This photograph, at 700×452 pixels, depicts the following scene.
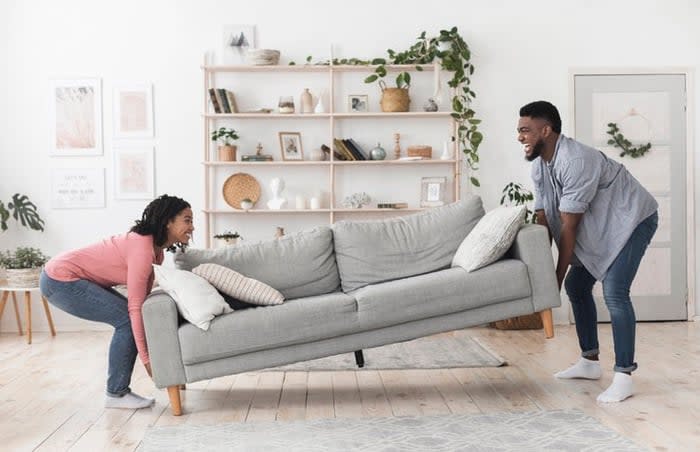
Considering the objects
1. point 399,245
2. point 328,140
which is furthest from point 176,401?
point 328,140

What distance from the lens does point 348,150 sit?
6426 millimetres

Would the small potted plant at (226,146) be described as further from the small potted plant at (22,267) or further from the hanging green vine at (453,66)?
the small potted plant at (22,267)

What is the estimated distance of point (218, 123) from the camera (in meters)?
6.57

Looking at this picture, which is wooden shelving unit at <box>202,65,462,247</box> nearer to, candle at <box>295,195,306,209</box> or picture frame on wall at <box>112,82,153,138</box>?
candle at <box>295,195,306,209</box>

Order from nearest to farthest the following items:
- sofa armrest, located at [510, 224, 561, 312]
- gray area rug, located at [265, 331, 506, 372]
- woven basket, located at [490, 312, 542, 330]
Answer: sofa armrest, located at [510, 224, 561, 312], gray area rug, located at [265, 331, 506, 372], woven basket, located at [490, 312, 542, 330]

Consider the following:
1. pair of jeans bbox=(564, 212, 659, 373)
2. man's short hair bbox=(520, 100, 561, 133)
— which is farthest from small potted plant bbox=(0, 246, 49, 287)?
pair of jeans bbox=(564, 212, 659, 373)

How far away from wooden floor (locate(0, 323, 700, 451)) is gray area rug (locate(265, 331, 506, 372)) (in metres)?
0.11

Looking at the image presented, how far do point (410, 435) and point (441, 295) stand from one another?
78cm

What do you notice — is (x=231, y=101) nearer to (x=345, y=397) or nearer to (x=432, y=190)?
(x=432, y=190)

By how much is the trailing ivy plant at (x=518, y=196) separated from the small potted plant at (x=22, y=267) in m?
3.44

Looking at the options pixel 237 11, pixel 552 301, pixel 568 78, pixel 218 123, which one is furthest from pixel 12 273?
pixel 568 78

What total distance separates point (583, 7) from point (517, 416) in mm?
4010

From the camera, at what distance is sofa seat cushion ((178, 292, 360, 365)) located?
3.74m

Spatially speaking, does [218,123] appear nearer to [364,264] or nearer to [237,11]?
[237,11]
